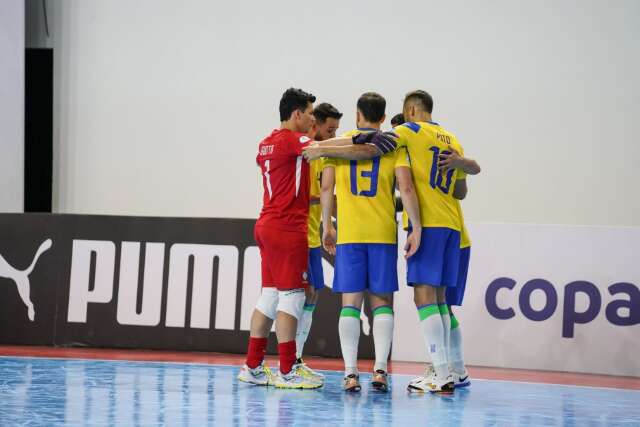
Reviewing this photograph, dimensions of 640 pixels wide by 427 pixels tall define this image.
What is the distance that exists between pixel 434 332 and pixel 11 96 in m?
6.86

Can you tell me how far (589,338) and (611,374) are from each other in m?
0.32

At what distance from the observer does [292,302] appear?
5582 millimetres

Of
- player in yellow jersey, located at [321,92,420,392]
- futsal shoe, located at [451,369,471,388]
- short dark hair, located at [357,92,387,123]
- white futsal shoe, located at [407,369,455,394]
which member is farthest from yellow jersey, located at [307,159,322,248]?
futsal shoe, located at [451,369,471,388]

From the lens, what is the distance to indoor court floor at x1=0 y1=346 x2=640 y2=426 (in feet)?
15.0

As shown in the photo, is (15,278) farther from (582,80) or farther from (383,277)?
(582,80)

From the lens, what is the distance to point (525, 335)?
718 centimetres

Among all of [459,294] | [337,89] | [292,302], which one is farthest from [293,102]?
[337,89]

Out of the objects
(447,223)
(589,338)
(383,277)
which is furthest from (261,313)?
(589,338)

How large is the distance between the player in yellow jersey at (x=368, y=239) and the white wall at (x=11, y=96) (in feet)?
19.9

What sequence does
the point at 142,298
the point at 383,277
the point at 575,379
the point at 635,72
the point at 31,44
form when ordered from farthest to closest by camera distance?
the point at 31,44 < the point at 635,72 < the point at 142,298 < the point at 575,379 < the point at 383,277

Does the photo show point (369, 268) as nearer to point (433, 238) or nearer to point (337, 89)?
point (433, 238)

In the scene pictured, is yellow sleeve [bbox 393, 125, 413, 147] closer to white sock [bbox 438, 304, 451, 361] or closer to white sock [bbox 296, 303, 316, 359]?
white sock [bbox 438, 304, 451, 361]

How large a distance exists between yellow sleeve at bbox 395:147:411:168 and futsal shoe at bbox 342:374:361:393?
1.35 m

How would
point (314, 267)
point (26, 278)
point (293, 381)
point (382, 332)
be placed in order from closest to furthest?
point (382, 332)
point (293, 381)
point (314, 267)
point (26, 278)
